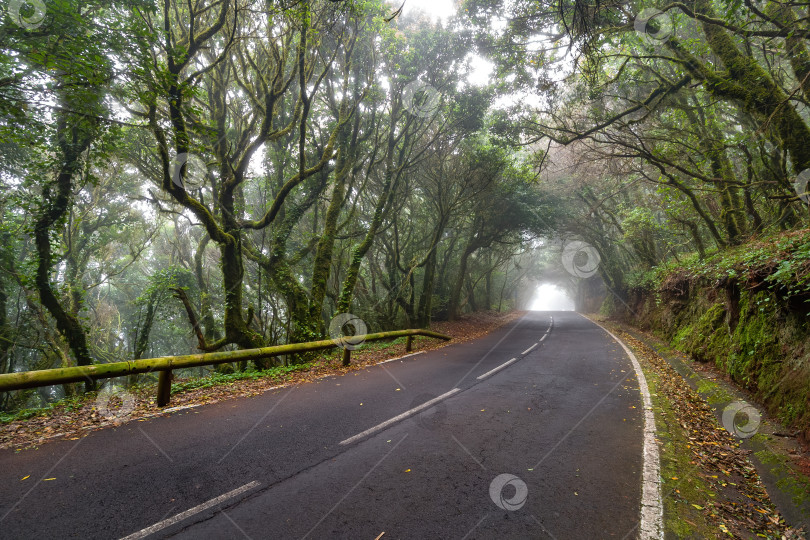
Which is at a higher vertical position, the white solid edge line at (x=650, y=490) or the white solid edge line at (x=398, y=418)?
the white solid edge line at (x=398, y=418)

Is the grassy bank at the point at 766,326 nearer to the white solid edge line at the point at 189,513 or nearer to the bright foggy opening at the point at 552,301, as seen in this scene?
the white solid edge line at the point at 189,513

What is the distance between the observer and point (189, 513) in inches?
114

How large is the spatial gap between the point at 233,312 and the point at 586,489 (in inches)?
417

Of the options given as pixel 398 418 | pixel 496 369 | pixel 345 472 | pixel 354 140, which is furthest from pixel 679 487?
pixel 354 140

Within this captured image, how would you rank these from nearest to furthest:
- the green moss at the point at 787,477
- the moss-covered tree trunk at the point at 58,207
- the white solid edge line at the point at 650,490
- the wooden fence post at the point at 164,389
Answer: the white solid edge line at the point at 650,490 → the green moss at the point at 787,477 → the wooden fence post at the point at 164,389 → the moss-covered tree trunk at the point at 58,207

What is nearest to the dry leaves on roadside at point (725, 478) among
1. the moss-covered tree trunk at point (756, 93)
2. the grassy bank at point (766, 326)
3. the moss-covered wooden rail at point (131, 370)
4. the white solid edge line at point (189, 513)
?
the grassy bank at point (766, 326)

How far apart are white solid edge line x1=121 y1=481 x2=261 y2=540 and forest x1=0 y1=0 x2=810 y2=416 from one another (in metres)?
5.52

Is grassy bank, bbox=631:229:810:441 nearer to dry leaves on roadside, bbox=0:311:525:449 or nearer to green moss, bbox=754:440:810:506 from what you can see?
green moss, bbox=754:440:810:506

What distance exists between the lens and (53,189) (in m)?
9.34

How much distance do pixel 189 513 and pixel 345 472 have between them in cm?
139

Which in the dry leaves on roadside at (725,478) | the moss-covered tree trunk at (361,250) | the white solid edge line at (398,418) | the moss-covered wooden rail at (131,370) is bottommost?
the dry leaves on roadside at (725,478)

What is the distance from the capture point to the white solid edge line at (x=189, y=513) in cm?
265

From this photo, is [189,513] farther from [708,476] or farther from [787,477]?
[787,477]

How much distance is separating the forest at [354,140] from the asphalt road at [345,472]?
4.63m
